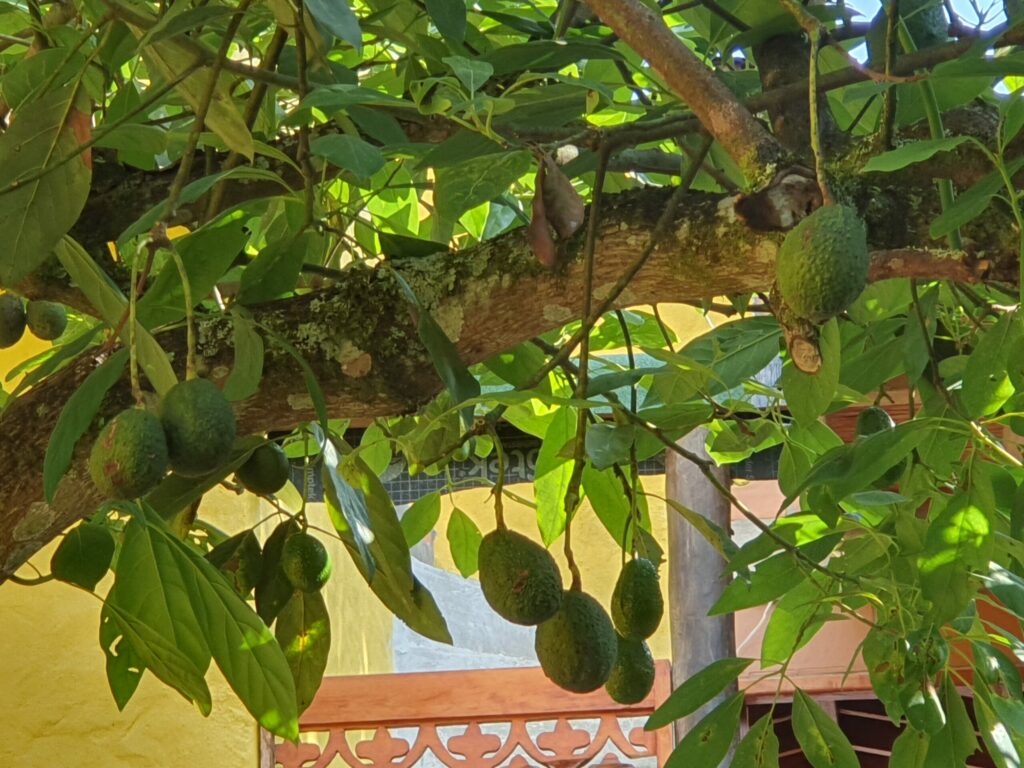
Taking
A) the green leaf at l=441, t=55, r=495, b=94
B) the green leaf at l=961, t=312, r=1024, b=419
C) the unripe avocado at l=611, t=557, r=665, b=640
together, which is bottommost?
the unripe avocado at l=611, t=557, r=665, b=640

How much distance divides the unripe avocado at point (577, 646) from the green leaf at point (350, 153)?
0.34 meters

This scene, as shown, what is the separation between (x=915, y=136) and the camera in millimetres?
802

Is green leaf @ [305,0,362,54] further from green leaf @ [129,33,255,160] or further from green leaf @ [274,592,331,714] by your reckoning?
green leaf @ [274,592,331,714]

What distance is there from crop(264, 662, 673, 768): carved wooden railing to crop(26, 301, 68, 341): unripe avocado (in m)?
1.42

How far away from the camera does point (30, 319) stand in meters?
1.22

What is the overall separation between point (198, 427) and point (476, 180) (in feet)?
0.75

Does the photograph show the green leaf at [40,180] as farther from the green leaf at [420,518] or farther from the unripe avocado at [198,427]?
the green leaf at [420,518]

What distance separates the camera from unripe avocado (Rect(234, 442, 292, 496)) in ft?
2.99

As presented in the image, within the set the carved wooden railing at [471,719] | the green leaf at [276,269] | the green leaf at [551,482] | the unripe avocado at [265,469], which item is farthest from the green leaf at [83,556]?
the carved wooden railing at [471,719]

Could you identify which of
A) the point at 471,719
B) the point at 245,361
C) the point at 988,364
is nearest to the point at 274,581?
the point at 245,361

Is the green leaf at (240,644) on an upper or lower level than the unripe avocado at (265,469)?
lower

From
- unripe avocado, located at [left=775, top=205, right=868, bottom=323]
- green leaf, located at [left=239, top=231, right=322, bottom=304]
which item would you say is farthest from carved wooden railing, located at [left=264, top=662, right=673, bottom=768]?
unripe avocado, located at [left=775, top=205, right=868, bottom=323]

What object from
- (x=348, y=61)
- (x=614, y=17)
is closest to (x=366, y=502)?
(x=614, y=17)

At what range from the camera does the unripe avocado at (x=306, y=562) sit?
886mm
